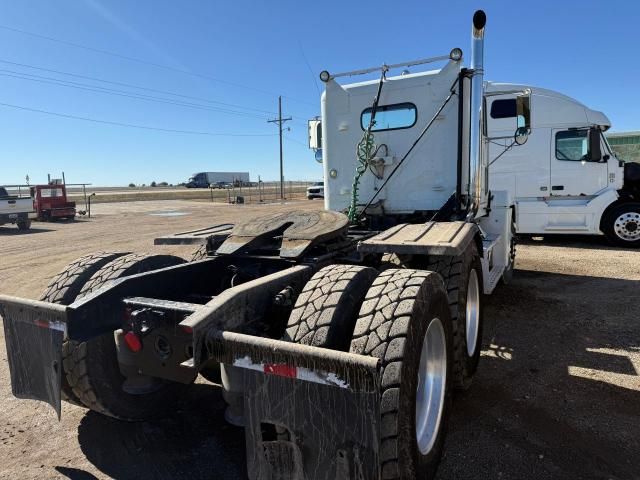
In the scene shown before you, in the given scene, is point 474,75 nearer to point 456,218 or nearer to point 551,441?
point 456,218

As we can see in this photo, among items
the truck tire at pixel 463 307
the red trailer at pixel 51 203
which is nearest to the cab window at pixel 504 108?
the truck tire at pixel 463 307

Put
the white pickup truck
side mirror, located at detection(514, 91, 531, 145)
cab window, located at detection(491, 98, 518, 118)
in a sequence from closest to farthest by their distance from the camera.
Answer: side mirror, located at detection(514, 91, 531, 145)
cab window, located at detection(491, 98, 518, 118)
the white pickup truck

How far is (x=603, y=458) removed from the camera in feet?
9.66

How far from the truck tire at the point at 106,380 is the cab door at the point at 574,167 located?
1039 centimetres

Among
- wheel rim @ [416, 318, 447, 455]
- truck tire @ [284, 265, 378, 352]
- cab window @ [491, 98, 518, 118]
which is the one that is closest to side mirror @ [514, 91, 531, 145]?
cab window @ [491, 98, 518, 118]

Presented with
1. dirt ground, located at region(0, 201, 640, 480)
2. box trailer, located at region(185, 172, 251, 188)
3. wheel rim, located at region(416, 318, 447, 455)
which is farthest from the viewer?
box trailer, located at region(185, 172, 251, 188)

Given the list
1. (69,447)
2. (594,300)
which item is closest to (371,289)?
(69,447)

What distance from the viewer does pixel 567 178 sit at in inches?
433

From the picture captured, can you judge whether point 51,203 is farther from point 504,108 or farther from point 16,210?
point 504,108

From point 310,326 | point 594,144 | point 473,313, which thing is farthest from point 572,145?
point 310,326

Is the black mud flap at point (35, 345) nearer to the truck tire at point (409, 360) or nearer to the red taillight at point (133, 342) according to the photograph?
the red taillight at point (133, 342)

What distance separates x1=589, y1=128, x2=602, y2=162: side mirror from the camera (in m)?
10.2

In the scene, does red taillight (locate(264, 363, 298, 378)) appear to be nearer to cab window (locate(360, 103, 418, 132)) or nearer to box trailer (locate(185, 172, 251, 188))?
cab window (locate(360, 103, 418, 132))

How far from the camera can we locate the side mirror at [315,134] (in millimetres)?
6105
